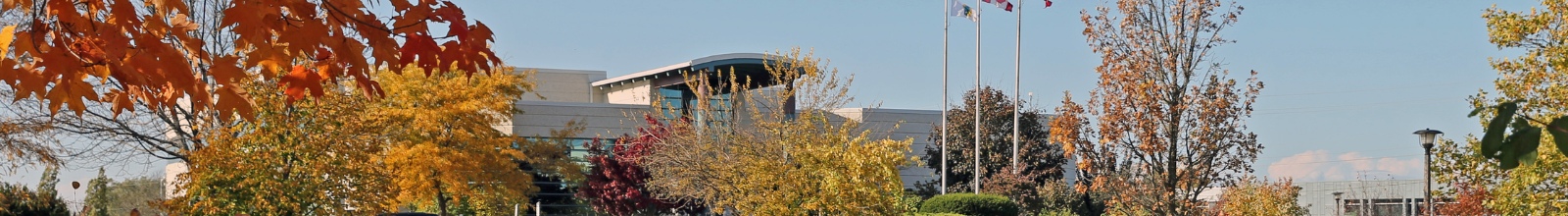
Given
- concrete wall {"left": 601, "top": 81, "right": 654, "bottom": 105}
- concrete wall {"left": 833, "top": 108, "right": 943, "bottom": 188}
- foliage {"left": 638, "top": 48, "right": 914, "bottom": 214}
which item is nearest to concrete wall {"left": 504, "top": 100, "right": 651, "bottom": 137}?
concrete wall {"left": 601, "top": 81, "right": 654, "bottom": 105}

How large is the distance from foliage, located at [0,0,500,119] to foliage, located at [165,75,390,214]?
13979 millimetres

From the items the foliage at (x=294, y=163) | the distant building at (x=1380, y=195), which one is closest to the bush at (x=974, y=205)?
the foliage at (x=294, y=163)

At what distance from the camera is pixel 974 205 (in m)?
29.8

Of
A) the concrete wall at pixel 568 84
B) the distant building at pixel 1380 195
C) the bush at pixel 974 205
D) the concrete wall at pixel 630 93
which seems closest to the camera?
the bush at pixel 974 205

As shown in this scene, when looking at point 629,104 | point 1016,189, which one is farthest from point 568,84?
point 1016,189

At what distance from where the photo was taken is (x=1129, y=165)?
19766 mm

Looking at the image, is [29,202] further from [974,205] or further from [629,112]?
[629,112]

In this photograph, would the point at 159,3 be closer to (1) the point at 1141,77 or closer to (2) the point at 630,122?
(1) the point at 1141,77

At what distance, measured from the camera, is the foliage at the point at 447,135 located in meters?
33.2

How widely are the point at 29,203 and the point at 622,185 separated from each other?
18285 millimetres

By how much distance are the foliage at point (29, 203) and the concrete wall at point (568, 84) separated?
30.0 metres

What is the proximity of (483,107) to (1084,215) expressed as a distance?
18.5 meters

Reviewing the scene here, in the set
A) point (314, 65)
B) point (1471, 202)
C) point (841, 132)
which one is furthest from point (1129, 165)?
point (314, 65)

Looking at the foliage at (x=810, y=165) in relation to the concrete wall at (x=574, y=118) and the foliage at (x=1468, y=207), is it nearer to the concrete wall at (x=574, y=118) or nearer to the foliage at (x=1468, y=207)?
the foliage at (x=1468, y=207)
